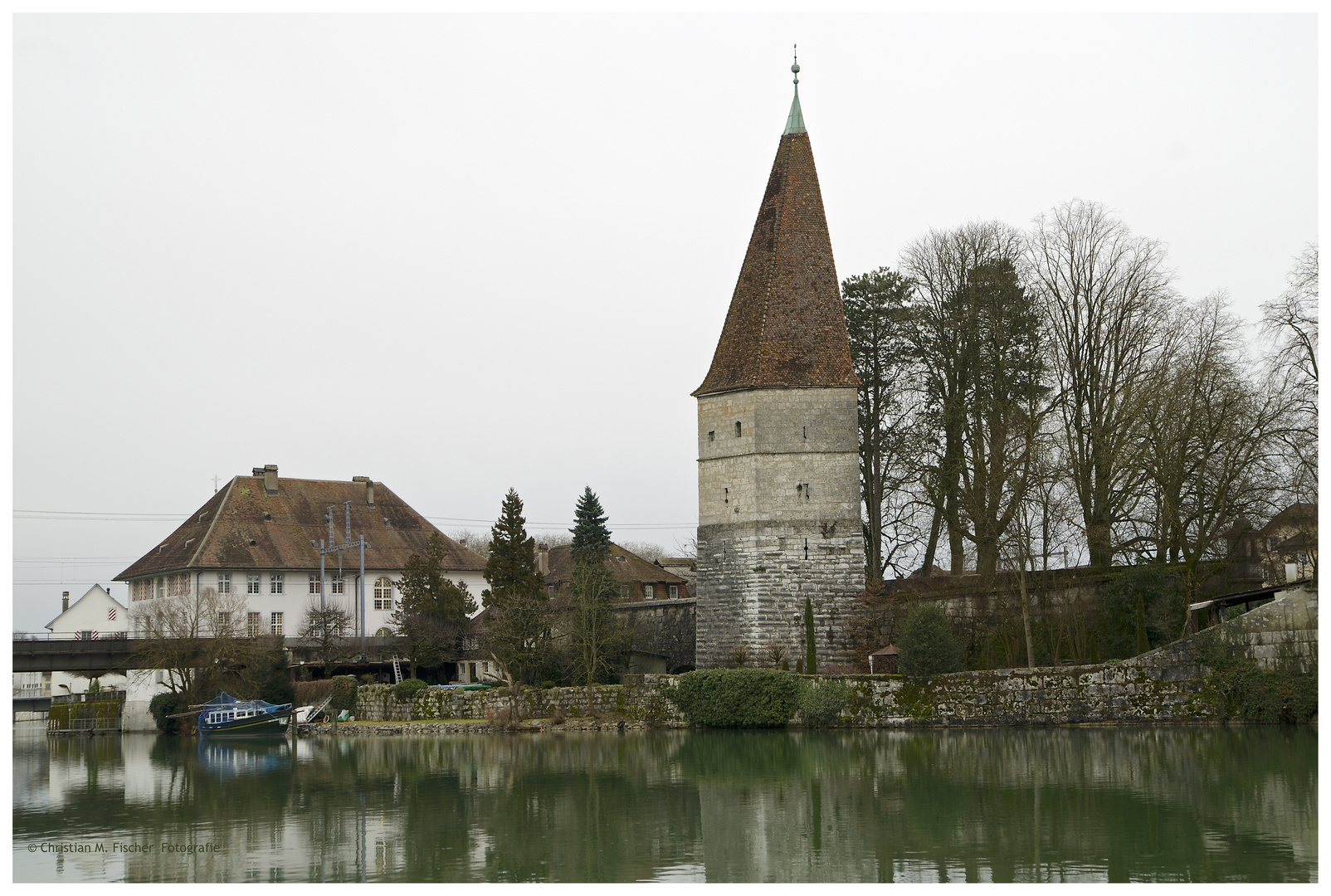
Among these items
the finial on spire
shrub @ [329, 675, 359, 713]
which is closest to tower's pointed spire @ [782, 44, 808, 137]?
the finial on spire

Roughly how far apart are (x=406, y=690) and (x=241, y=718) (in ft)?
16.0

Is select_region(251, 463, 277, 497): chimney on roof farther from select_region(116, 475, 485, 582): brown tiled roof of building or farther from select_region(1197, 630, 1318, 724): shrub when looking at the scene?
select_region(1197, 630, 1318, 724): shrub

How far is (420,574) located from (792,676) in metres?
20.0

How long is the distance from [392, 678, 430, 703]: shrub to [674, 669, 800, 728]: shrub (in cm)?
932

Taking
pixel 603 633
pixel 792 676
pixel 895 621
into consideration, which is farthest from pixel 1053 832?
pixel 603 633

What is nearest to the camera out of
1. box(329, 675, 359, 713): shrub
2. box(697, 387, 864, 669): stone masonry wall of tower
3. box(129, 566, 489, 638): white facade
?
box(697, 387, 864, 669): stone masonry wall of tower

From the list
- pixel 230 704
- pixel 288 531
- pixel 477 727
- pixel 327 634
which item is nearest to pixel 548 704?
pixel 477 727

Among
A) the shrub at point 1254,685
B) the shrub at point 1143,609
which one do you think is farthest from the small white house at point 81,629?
the shrub at point 1254,685

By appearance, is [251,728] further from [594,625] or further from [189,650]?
[594,625]

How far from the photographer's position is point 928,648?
109 ft

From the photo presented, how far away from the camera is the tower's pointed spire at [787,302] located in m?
40.4

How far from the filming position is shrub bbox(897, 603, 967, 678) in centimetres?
3312

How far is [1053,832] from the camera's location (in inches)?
615

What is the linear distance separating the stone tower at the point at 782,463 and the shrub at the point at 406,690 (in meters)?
8.51
